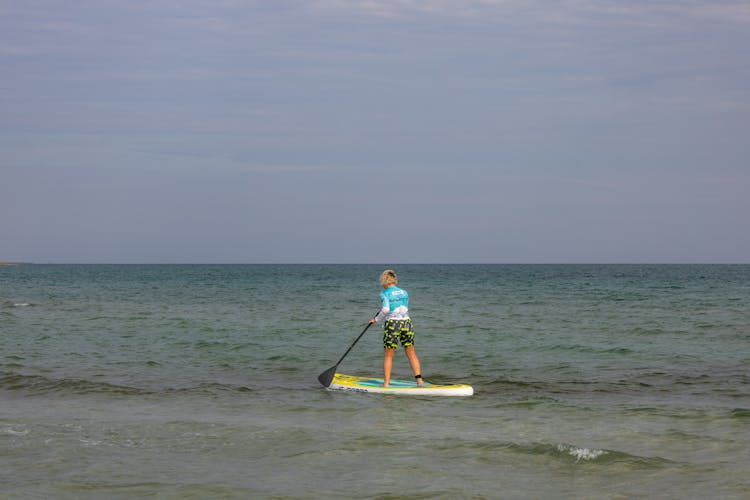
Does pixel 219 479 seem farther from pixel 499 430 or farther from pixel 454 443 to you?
pixel 499 430

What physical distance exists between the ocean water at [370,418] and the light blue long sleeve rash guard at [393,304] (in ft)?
4.67

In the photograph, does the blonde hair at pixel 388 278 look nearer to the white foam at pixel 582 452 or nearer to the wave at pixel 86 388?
the wave at pixel 86 388

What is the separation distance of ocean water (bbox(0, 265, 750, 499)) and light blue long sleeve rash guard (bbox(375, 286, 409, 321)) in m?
1.42

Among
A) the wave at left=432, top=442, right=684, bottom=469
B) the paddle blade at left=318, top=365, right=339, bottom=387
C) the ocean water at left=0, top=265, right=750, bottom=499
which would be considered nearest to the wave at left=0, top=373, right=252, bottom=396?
the ocean water at left=0, top=265, right=750, bottom=499

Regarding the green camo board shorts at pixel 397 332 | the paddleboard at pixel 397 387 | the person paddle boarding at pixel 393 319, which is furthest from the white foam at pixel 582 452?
the green camo board shorts at pixel 397 332

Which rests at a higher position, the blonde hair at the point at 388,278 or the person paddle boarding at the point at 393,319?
the blonde hair at the point at 388,278

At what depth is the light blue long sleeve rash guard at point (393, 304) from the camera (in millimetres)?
13766

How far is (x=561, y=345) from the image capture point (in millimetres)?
20719

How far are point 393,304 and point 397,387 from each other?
1410 mm

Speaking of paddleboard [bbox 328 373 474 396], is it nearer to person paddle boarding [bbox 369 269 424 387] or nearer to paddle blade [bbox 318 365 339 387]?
paddle blade [bbox 318 365 339 387]

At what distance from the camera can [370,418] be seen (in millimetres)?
11469

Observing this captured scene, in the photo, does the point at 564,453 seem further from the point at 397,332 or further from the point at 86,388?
the point at 86,388

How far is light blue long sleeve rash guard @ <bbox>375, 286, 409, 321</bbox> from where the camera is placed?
45.2ft

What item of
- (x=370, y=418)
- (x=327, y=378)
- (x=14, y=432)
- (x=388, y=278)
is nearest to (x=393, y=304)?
(x=388, y=278)
